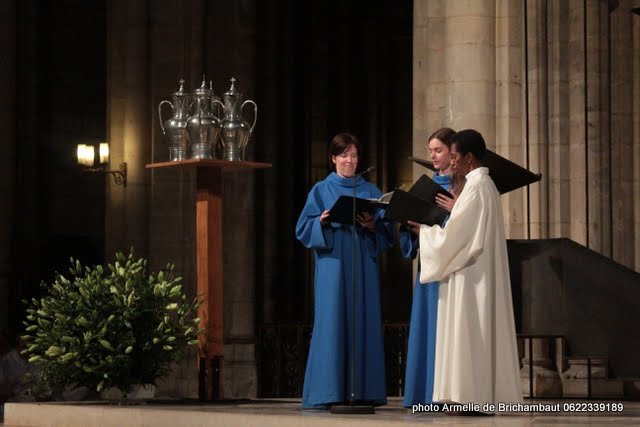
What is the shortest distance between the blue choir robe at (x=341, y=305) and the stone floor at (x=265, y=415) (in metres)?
0.24

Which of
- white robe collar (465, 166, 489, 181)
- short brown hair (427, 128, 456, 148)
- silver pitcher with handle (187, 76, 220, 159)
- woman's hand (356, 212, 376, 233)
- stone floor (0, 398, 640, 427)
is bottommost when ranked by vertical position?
stone floor (0, 398, 640, 427)

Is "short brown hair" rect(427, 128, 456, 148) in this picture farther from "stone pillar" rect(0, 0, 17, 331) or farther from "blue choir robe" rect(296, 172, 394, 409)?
"stone pillar" rect(0, 0, 17, 331)

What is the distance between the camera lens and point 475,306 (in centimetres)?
795

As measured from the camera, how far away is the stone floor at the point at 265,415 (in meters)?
7.81

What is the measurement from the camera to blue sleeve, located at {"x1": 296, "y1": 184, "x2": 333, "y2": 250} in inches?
371

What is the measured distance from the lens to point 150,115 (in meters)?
18.3

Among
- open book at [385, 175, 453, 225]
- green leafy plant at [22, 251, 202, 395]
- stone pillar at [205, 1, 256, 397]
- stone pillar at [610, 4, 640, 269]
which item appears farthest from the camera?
stone pillar at [205, 1, 256, 397]

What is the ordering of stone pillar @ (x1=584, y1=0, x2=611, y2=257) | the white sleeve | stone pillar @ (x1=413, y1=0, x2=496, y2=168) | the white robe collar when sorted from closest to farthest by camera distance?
the white sleeve → the white robe collar → stone pillar @ (x1=413, y1=0, x2=496, y2=168) → stone pillar @ (x1=584, y1=0, x2=611, y2=257)

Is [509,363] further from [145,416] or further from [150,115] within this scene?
[150,115]

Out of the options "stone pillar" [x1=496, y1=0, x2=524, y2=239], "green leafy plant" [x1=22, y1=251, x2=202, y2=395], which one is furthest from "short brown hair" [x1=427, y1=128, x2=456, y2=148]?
"stone pillar" [x1=496, y1=0, x2=524, y2=239]

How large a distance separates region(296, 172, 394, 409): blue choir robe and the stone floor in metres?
0.24

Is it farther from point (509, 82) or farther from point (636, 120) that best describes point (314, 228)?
point (636, 120)

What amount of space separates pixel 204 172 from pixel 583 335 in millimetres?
3011

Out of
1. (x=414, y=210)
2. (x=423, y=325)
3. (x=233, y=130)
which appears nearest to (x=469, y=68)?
(x=233, y=130)
